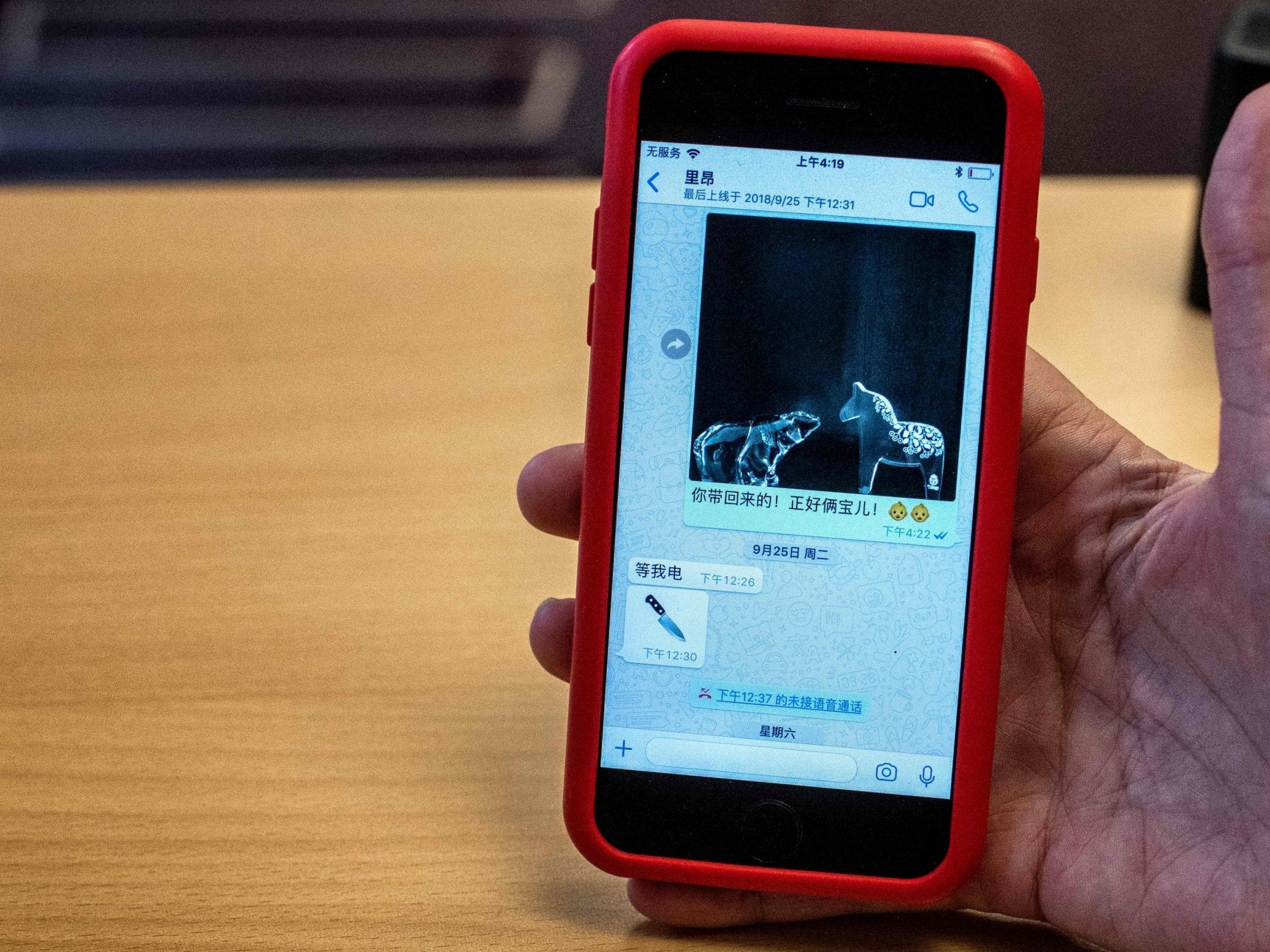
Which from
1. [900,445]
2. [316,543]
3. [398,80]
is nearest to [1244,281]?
[900,445]

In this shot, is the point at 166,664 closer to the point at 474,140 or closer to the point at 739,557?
the point at 739,557

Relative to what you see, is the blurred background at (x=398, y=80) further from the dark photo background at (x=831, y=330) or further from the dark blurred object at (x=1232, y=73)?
the dark photo background at (x=831, y=330)

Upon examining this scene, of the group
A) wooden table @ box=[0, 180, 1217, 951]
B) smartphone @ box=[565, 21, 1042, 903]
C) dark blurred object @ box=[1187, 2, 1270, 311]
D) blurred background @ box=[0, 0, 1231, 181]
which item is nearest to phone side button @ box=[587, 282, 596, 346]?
smartphone @ box=[565, 21, 1042, 903]

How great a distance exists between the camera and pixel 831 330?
0.40 metres

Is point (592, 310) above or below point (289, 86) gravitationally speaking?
below

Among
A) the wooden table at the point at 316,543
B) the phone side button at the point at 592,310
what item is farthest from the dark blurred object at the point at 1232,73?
the phone side button at the point at 592,310

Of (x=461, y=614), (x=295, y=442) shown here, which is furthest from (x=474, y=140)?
(x=461, y=614)

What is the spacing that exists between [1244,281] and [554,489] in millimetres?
220

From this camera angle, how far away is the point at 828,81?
0.40m

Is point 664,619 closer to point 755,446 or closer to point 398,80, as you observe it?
point 755,446

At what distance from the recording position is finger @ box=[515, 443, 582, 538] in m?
0.44

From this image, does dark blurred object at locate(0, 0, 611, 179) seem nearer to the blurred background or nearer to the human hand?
the blurred background

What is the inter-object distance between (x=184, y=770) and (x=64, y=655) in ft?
0.27

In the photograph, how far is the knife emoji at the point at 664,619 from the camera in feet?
1.30
